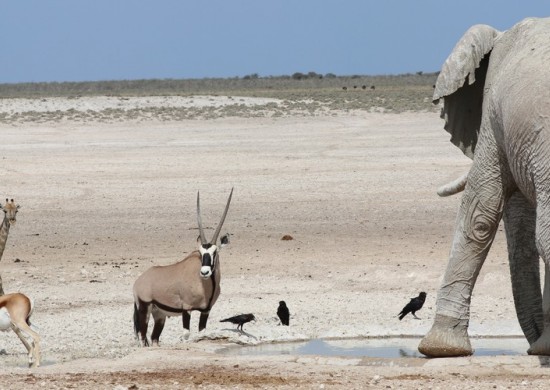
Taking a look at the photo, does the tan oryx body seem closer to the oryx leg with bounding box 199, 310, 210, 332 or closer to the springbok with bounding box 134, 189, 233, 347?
the springbok with bounding box 134, 189, 233, 347

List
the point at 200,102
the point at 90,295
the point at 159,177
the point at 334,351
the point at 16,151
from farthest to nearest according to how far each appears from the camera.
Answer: the point at 200,102
the point at 16,151
the point at 159,177
the point at 90,295
the point at 334,351

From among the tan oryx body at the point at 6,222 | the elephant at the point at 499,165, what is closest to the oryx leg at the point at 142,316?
the elephant at the point at 499,165

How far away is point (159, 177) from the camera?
26.9 meters

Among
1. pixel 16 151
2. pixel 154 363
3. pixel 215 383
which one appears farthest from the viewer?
pixel 16 151

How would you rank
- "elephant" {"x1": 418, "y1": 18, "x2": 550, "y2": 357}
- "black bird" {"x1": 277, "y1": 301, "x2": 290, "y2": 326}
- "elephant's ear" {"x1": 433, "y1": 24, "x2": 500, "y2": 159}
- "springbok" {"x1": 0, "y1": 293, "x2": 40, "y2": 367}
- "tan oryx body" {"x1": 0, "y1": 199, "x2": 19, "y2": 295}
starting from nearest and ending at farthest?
"elephant" {"x1": 418, "y1": 18, "x2": 550, "y2": 357} < "elephant's ear" {"x1": 433, "y1": 24, "x2": 500, "y2": 159} < "springbok" {"x1": 0, "y1": 293, "x2": 40, "y2": 367} < "black bird" {"x1": 277, "y1": 301, "x2": 290, "y2": 326} < "tan oryx body" {"x1": 0, "y1": 199, "x2": 19, "y2": 295}

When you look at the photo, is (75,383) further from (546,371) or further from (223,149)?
(223,149)

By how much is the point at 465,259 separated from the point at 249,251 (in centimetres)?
854

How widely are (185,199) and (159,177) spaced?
11.5 feet

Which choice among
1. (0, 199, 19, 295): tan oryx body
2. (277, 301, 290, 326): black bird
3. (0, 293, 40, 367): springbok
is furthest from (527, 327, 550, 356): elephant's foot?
(0, 199, 19, 295): tan oryx body

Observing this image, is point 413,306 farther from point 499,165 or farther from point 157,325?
point 499,165

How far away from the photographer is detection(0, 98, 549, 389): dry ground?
9.04m

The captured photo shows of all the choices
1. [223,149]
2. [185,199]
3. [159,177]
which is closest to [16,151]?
[223,149]

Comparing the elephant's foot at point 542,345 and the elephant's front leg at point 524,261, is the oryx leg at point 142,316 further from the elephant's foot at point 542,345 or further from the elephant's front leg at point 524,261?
the elephant's foot at point 542,345

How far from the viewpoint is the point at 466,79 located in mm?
9320
